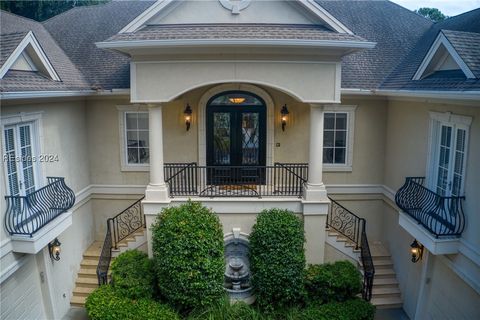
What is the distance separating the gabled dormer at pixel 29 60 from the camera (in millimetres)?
8727

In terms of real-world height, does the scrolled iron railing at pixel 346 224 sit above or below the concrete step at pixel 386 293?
above

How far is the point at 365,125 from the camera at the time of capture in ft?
41.0

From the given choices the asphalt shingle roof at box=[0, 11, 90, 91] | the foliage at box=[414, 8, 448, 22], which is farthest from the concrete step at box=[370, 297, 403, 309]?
the foliage at box=[414, 8, 448, 22]

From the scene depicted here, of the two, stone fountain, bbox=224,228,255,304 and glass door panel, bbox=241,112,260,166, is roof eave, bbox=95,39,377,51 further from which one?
stone fountain, bbox=224,228,255,304

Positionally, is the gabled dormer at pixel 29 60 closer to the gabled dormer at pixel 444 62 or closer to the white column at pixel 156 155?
the white column at pixel 156 155

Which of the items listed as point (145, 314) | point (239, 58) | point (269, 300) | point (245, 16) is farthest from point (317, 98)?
point (145, 314)

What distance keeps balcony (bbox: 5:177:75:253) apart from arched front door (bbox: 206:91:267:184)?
4616 millimetres

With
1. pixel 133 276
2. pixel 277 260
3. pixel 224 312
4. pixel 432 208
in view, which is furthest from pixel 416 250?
pixel 133 276

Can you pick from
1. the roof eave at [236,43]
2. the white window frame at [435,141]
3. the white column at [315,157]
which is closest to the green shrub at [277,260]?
the white column at [315,157]

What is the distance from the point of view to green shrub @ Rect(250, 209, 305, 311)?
383 inches

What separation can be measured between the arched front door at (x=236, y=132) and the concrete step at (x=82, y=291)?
5171 millimetres

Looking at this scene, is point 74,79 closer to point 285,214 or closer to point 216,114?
point 216,114

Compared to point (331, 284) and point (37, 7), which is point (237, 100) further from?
point (37, 7)

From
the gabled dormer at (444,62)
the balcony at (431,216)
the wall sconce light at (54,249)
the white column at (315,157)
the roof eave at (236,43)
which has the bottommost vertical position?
the wall sconce light at (54,249)
